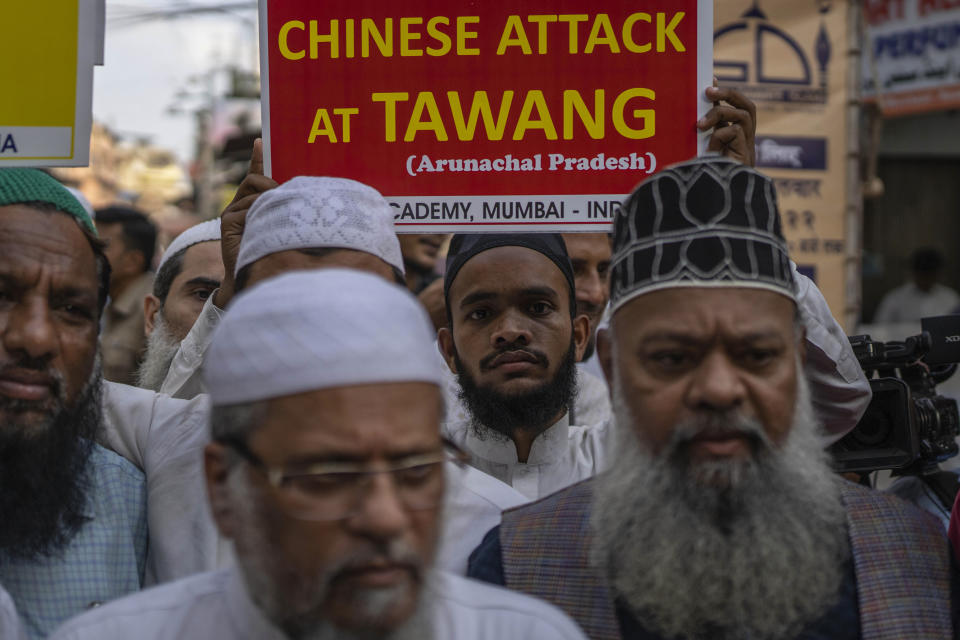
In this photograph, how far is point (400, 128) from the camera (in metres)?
3.12

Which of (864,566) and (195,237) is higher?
(195,237)

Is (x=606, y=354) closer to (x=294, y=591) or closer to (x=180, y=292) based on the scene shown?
(x=294, y=591)

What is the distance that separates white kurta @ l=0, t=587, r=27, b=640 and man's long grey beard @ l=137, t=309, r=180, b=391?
181cm

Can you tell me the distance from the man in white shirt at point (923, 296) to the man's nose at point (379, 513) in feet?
29.9

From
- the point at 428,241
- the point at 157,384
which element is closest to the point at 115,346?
the point at 428,241

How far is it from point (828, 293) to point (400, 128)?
5.52 m

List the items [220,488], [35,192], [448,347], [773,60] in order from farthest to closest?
1. [773,60]
2. [448,347]
3. [35,192]
4. [220,488]

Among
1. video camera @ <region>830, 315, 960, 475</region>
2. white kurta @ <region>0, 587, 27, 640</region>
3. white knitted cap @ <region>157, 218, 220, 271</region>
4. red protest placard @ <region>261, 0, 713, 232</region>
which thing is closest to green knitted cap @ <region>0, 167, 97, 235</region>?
red protest placard @ <region>261, 0, 713, 232</region>

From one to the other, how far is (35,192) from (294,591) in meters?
1.43

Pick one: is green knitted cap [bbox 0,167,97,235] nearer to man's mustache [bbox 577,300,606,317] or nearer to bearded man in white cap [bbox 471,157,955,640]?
bearded man in white cap [bbox 471,157,955,640]

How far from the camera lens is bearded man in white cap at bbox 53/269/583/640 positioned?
1712mm

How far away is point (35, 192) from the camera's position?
8.99ft

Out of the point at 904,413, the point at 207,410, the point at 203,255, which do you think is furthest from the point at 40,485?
the point at 904,413

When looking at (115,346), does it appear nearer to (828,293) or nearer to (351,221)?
(351,221)
